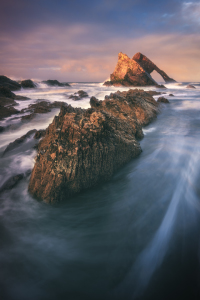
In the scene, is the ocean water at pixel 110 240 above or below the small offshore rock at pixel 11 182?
below

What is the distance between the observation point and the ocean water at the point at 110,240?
199 cm

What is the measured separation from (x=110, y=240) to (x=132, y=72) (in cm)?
4882

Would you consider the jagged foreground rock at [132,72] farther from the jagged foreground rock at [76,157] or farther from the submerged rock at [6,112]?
the jagged foreground rock at [76,157]

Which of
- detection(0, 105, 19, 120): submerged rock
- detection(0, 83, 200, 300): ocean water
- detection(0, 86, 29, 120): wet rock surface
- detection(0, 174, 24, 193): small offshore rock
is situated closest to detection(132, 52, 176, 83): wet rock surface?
detection(0, 86, 29, 120): wet rock surface

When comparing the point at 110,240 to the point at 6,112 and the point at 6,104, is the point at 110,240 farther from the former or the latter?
the point at 6,104

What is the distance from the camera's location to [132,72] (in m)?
44.0

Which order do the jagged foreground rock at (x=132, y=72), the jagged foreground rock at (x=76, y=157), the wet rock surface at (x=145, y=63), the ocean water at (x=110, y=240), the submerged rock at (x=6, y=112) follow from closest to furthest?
the ocean water at (x=110, y=240) < the jagged foreground rock at (x=76, y=157) < the submerged rock at (x=6, y=112) < the jagged foreground rock at (x=132, y=72) < the wet rock surface at (x=145, y=63)

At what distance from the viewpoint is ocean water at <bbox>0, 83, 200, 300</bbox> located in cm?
199

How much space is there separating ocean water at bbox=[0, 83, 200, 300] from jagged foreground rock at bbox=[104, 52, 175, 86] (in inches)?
1781

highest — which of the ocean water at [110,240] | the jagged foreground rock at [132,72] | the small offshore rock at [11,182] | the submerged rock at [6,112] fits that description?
the jagged foreground rock at [132,72]

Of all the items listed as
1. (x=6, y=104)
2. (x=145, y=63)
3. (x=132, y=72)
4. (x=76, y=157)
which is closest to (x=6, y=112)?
(x=6, y=104)

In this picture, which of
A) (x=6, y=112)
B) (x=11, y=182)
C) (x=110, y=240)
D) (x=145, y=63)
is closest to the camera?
(x=110, y=240)

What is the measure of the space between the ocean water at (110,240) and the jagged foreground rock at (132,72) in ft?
148

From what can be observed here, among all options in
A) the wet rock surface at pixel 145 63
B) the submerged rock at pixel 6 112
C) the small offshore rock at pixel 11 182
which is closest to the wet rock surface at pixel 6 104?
the submerged rock at pixel 6 112
